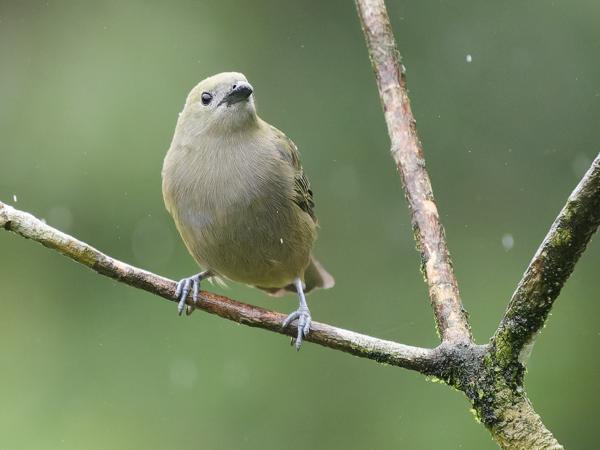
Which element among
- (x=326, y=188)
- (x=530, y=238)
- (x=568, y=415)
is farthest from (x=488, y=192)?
(x=568, y=415)

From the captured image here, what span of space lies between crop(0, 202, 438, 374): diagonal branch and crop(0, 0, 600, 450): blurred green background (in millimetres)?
2767

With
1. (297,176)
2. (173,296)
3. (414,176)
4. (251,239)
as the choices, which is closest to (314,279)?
(297,176)

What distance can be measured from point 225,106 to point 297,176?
524 mm

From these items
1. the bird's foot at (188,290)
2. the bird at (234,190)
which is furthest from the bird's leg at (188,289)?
the bird at (234,190)

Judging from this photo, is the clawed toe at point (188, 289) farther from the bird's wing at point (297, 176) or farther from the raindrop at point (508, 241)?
the raindrop at point (508, 241)

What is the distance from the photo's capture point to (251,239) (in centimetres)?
416

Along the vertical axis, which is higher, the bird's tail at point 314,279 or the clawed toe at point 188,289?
the clawed toe at point 188,289

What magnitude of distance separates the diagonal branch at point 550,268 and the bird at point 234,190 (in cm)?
125

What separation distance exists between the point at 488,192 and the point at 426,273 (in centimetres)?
384

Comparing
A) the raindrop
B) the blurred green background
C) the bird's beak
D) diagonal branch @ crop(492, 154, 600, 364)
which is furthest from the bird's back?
the raindrop

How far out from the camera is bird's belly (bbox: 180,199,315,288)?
411 centimetres

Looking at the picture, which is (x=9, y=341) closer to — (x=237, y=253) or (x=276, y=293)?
(x=276, y=293)

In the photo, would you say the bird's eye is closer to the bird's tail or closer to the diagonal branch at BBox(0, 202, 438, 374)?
the bird's tail

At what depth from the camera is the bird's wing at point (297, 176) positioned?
Answer: 4.48 metres
